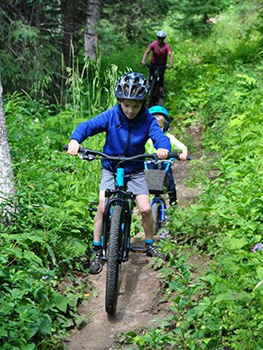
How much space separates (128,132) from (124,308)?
5.63 ft

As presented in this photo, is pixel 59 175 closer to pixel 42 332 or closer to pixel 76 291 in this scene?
pixel 76 291

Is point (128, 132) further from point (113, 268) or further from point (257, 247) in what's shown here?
point (257, 247)

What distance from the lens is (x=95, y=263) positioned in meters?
5.35

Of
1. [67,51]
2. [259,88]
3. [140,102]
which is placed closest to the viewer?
[140,102]

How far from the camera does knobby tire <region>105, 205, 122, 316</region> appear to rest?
14.8ft

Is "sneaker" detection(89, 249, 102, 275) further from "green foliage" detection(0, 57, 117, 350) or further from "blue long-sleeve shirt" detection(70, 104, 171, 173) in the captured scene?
"blue long-sleeve shirt" detection(70, 104, 171, 173)

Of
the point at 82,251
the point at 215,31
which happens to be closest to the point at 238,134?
the point at 82,251

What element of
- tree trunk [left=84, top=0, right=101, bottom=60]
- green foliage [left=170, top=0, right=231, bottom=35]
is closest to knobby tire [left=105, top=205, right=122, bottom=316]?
tree trunk [left=84, top=0, right=101, bottom=60]

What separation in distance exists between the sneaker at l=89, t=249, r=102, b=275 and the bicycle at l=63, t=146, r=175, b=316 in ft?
1.37

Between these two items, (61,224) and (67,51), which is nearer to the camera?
(61,224)

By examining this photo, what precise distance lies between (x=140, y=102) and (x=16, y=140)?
2.87 metres

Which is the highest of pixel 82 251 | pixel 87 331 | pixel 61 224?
pixel 61 224

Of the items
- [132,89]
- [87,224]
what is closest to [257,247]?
[132,89]

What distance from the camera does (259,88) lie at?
10953mm
